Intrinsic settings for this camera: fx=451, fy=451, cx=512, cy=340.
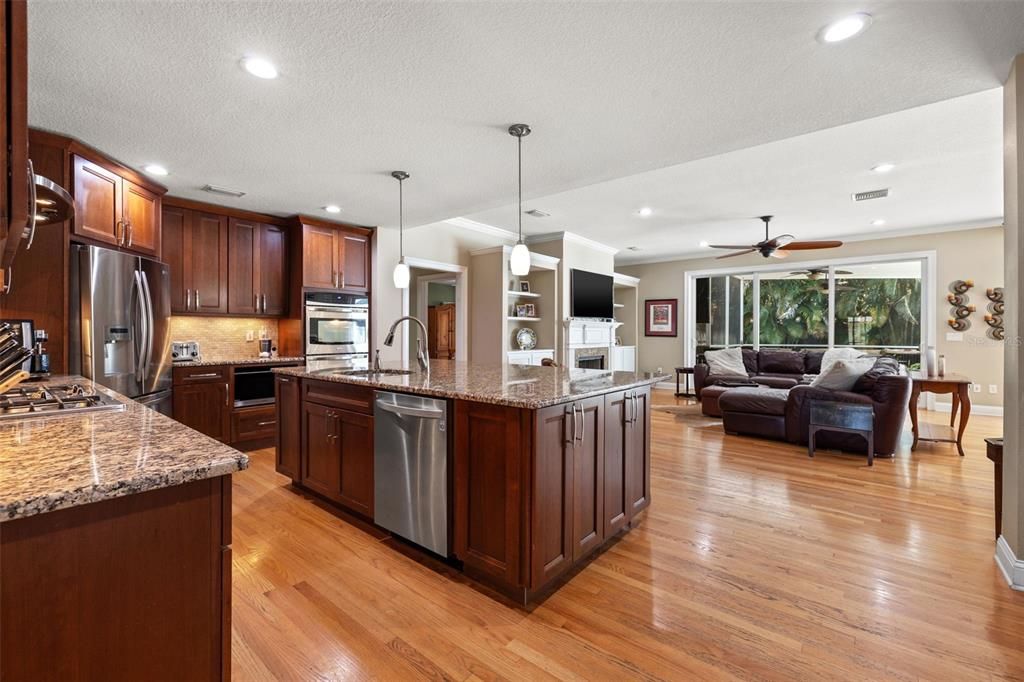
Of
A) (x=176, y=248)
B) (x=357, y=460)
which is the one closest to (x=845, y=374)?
(x=357, y=460)

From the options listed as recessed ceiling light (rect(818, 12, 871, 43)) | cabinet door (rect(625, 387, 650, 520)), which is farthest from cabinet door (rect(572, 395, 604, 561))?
recessed ceiling light (rect(818, 12, 871, 43))

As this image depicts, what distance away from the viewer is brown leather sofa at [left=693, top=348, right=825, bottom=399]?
6453 millimetres

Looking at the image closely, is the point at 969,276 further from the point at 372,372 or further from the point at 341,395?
the point at 341,395

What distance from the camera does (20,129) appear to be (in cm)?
81

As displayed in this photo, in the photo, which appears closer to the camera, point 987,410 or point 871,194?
point 871,194

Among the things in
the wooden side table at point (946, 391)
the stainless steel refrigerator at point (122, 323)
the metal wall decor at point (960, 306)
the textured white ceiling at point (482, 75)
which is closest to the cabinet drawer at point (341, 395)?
the stainless steel refrigerator at point (122, 323)

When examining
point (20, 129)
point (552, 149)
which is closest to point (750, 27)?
point (552, 149)

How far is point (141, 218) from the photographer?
3602mm

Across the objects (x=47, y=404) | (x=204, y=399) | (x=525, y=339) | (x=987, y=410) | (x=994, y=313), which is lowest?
(x=987, y=410)

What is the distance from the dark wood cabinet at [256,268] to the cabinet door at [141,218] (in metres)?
0.73

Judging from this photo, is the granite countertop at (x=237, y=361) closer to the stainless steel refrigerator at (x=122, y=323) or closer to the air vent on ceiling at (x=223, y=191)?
the stainless steel refrigerator at (x=122, y=323)

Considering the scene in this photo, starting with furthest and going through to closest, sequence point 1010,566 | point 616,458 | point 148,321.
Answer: point 148,321
point 616,458
point 1010,566

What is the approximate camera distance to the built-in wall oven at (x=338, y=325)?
4.78m

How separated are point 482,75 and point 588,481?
2027mm
